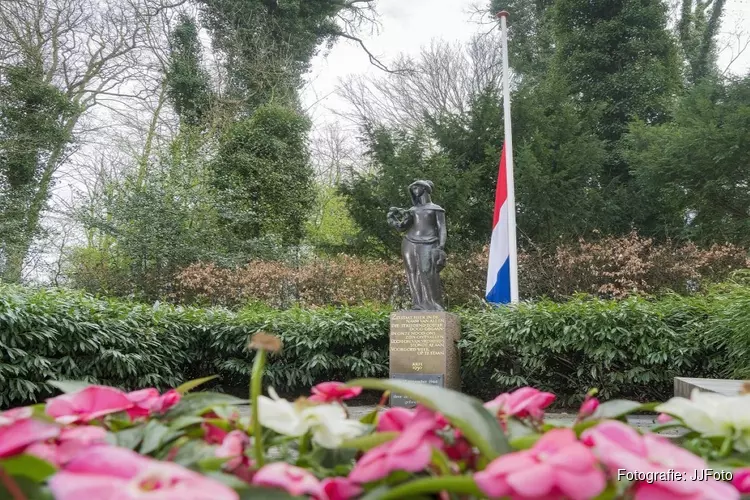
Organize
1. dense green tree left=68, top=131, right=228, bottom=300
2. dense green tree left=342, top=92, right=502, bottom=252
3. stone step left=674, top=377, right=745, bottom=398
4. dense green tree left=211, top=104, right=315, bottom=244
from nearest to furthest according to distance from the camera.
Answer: stone step left=674, top=377, right=745, bottom=398 → dense green tree left=68, top=131, right=228, bottom=300 → dense green tree left=342, top=92, right=502, bottom=252 → dense green tree left=211, top=104, right=315, bottom=244

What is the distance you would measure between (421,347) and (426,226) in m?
1.62

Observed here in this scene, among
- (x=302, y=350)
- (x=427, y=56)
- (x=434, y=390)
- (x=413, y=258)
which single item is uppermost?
(x=427, y=56)

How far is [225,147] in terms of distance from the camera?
54.3 feet

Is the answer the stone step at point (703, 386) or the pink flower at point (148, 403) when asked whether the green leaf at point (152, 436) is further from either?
the stone step at point (703, 386)

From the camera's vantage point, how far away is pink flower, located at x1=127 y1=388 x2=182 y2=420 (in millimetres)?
785

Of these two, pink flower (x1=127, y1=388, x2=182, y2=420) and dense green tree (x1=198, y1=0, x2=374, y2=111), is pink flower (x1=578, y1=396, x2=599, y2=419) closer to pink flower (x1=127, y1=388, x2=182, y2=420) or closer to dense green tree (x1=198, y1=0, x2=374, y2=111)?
pink flower (x1=127, y1=388, x2=182, y2=420)

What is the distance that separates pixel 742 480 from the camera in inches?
23.1

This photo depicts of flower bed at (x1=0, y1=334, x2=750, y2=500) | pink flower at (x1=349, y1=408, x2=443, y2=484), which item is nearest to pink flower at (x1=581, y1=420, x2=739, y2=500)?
flower bed at (x1=0, y1=334, x2=750, y2=500)

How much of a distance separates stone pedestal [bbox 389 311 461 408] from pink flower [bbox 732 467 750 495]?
7.22 meters

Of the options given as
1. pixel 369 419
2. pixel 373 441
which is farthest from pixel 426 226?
pixel 373 441

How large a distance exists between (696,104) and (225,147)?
1159 centimetres

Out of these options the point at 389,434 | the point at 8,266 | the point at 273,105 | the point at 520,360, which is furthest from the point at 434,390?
the point at 273,105

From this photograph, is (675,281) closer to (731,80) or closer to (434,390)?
(731,80)

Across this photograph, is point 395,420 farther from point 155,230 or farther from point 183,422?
point 155,230
